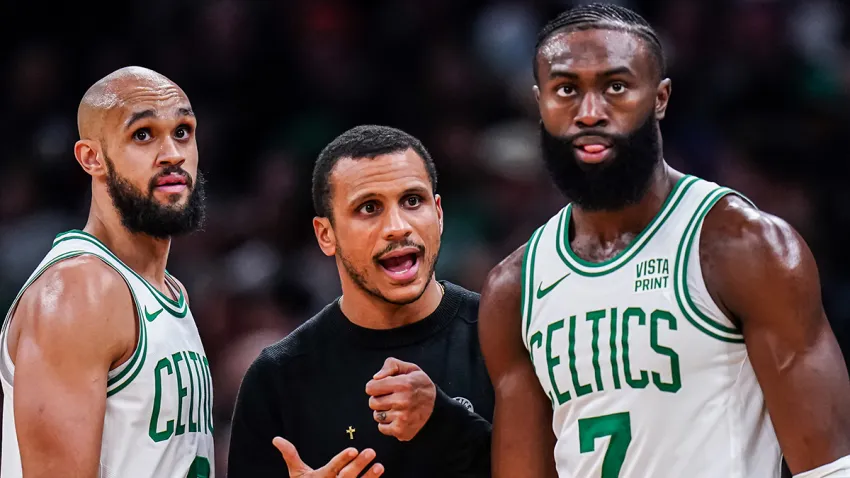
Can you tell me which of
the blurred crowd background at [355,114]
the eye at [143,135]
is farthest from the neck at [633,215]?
the blurred crowd background at [355,114]

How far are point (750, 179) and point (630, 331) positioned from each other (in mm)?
3456

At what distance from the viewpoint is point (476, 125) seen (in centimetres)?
773

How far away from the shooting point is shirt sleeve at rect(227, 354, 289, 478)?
4090mm

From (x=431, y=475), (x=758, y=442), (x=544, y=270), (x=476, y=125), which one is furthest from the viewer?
(x=476, y=125)

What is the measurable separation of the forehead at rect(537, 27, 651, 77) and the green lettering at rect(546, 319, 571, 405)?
0.71m

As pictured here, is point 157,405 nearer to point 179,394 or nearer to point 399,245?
point 179,394

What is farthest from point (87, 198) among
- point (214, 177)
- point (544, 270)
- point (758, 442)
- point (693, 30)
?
point (758, 442)

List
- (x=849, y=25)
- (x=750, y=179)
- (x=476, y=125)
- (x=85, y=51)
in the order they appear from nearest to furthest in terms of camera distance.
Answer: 1. (x=750, y=179)
2. (x=849, y=25)
3. (x=476, y=125)
4. (x=85, y=51)

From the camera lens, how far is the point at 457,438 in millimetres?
3900

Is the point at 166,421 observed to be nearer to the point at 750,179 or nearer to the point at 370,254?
the point at 370,254

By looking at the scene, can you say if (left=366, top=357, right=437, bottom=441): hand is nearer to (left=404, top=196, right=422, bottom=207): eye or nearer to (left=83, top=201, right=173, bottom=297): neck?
(left=404, top=196, right=422, bottom=207): eye

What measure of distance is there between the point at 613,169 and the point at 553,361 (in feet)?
1.83

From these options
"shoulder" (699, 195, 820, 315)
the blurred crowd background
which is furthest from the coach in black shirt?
the blurred crowd background

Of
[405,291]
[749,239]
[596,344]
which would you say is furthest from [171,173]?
[749,239]
